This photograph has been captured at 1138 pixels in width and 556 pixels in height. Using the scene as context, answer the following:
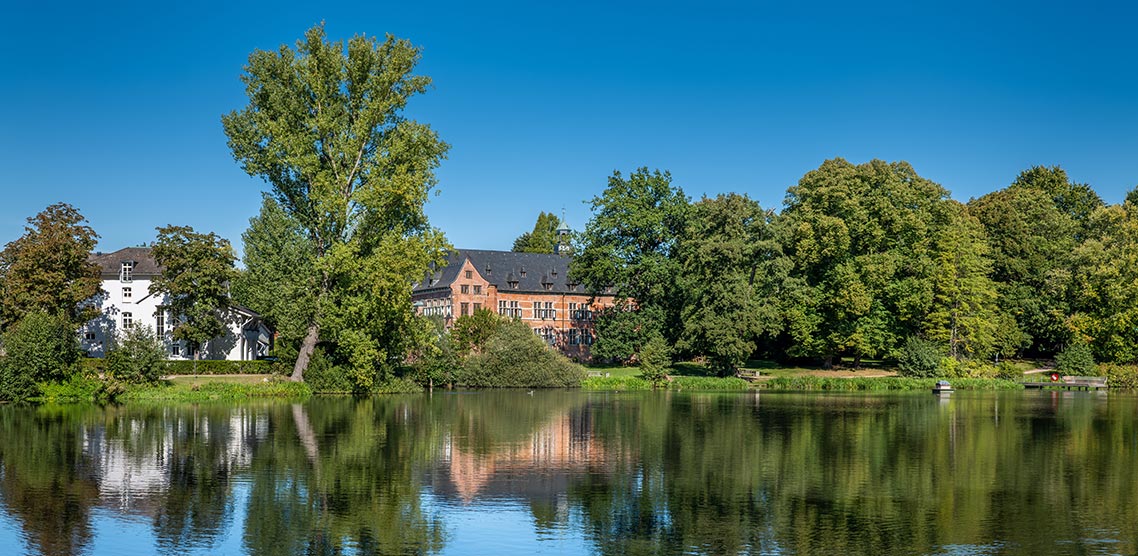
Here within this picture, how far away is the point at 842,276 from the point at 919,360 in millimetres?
6996

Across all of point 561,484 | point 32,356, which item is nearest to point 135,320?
point 32,356

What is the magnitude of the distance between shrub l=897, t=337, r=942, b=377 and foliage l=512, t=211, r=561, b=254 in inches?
2348

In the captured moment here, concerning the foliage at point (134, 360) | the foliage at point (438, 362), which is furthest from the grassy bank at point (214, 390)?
the foliage at point (438, 362)

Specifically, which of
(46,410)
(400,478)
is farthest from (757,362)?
(400,478)

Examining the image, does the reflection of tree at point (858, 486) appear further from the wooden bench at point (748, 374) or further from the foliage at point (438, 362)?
the wooden bench at point (748, 374)

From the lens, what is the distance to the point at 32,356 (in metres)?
45.9

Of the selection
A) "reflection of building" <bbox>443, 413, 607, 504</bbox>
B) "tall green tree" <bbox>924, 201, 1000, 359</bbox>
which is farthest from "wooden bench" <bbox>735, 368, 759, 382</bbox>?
"reflection of building" <bbox>443, 413, 607, 504</bbox>

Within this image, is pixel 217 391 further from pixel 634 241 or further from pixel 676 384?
pixel 634 241

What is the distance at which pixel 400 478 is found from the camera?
23719 millimetres

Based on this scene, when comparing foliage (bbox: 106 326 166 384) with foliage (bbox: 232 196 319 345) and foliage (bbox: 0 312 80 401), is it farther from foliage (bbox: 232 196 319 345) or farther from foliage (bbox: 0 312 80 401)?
foliage (bbox: 232 196 319 345)

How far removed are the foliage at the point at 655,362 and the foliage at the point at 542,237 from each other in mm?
57528

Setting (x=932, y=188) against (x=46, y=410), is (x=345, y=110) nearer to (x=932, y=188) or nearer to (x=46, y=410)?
(x=46, y=410)

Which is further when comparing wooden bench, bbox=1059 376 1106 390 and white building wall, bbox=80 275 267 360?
white building wall, bbox=80 275 267 360

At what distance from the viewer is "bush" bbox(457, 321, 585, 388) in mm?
61969
